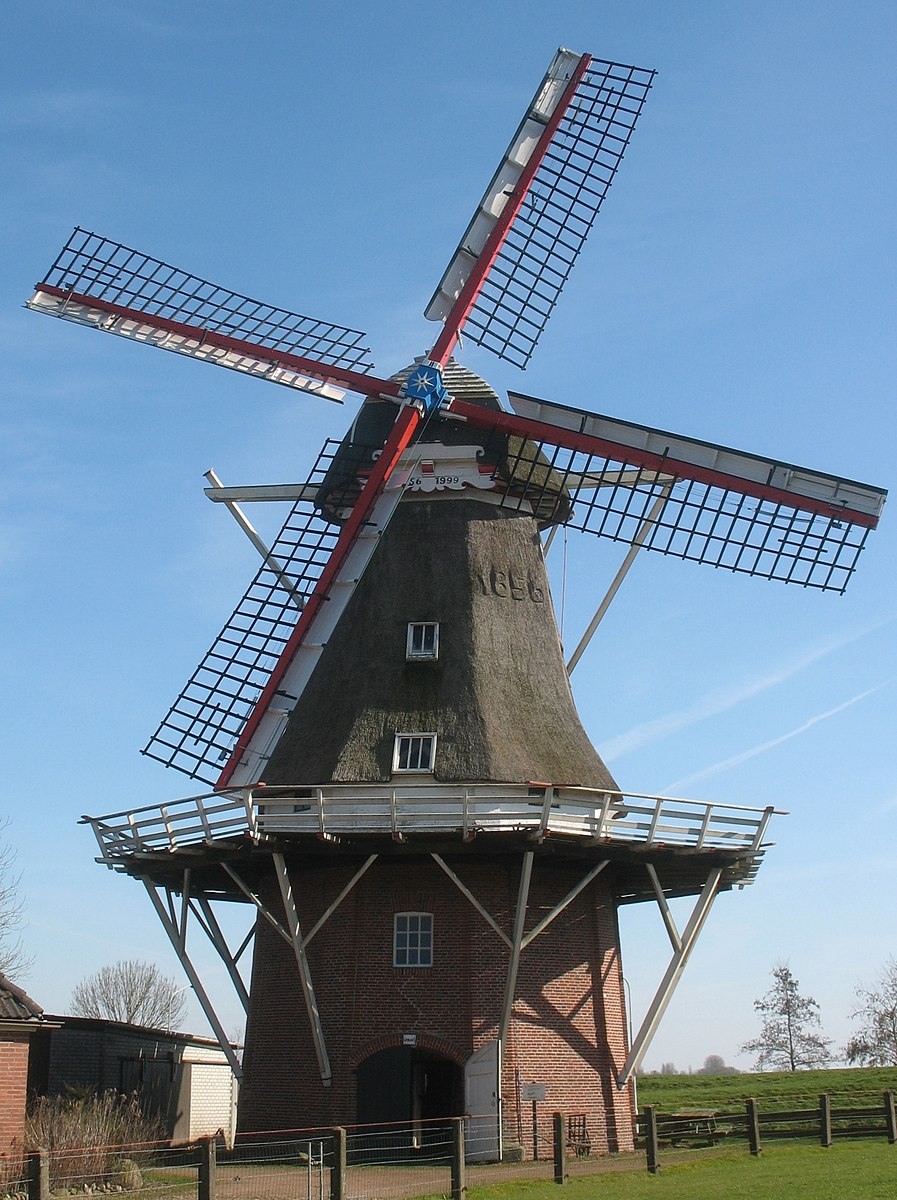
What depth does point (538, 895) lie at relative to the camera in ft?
60.1

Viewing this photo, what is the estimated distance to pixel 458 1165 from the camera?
13.9m

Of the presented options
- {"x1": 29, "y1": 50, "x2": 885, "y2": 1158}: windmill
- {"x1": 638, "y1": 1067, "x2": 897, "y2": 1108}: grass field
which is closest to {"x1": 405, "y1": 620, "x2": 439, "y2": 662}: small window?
{"x1": 29, "y1": 50, "x2": 885, "y2": 1158}: windmill

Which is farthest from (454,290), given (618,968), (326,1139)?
(326,1139)

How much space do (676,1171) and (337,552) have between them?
9545 mm

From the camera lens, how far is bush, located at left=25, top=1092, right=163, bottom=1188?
14.5m

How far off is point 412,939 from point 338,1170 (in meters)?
5.06

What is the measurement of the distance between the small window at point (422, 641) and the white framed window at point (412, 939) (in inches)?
143

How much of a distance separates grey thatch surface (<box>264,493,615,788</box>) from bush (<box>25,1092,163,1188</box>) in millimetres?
4893

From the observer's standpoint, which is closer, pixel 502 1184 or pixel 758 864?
pixel 502 1184

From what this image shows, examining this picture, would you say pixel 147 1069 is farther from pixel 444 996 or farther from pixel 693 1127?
pixel 693 1127

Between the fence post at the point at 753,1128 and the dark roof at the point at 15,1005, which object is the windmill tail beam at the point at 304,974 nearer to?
the dark roof at the point at 15,1005

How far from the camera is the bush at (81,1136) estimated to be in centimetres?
1453

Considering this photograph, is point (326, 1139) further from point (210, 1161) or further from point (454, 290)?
point (454, 290)

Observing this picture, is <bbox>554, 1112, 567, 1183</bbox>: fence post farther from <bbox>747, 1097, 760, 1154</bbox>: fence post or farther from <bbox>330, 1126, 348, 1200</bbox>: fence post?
<bbox>747, 1097, 760, 1154</bbox>: fence post
